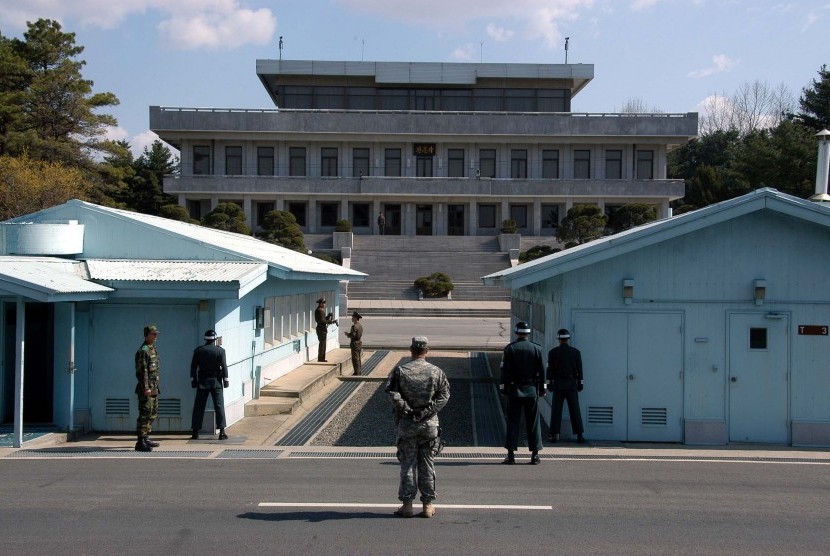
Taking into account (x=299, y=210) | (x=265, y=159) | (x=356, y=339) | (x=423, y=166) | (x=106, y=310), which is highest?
(x=265, y=159)

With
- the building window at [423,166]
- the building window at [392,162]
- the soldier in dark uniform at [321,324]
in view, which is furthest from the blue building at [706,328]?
the building window at [392,162]

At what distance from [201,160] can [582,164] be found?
28260 millimetres

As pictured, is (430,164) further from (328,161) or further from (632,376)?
(632,376)

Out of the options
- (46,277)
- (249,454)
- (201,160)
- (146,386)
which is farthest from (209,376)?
(201,160)

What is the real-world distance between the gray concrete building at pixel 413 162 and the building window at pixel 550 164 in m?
0.08

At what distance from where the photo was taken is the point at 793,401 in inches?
512

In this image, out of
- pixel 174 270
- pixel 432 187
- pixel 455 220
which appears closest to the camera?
pixel 174 270

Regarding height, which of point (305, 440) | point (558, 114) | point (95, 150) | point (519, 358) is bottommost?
point (305, 440)

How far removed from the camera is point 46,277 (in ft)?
41.0

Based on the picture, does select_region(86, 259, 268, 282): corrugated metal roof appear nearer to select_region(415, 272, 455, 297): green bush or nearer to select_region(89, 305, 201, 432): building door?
select_region(89, 305, 201, 432): building door

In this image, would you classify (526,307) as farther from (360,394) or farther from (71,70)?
(71,70)

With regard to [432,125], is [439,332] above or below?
below

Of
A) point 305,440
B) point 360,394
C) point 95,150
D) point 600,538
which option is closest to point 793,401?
point 600,538

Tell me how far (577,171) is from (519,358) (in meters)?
54.2
